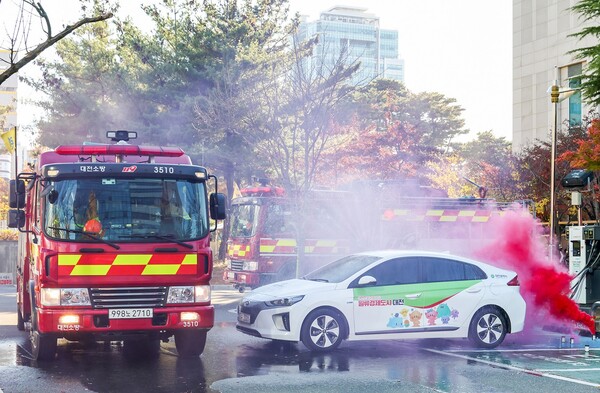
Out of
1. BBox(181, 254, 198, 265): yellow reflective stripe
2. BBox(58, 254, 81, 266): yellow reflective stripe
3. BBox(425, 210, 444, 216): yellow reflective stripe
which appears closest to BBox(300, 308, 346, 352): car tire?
BBox(181, 254, 198, 265): yellow reflective stripe

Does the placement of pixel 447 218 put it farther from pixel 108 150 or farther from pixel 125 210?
pixel 125 210

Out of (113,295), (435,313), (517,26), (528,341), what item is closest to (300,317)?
(435,313)

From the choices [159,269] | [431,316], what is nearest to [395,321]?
[431,316]

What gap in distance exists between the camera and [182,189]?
36.8ft

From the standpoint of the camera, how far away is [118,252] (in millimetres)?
10625

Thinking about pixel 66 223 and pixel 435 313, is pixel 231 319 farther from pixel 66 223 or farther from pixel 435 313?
pixel 66 223

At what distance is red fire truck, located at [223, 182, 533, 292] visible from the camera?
20891mm

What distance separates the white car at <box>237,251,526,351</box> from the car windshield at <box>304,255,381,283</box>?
0.02 meters

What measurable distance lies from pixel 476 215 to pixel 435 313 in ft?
A: 30.7

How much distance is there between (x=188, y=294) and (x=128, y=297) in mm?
731

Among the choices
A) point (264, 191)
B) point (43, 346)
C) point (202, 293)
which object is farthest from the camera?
point (264, 191)

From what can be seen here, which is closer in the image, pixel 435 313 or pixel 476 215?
pixel 435 313

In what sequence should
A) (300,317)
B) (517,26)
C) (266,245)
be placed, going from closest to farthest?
1. (300,317)
2. (266,245)
3. (517,26)

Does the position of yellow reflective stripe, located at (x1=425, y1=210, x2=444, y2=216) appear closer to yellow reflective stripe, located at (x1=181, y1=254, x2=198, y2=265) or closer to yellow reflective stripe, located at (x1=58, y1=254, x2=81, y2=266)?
yellow reflective stripe, located at (x1=181, y1=254, x2=198, y2=265)
